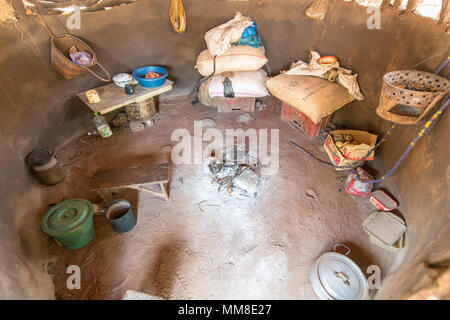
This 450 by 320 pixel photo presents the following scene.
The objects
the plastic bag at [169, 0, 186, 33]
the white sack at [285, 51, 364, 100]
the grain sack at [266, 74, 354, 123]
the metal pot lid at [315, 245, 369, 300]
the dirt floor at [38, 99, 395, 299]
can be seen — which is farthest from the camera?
the plastic bag at [169, 0, 186, 33]

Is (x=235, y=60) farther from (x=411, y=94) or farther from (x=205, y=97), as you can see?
(x=411, y=94)

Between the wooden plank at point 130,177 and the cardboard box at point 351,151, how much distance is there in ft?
8.73

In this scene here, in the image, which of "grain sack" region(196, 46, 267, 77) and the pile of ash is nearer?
the pile of ash

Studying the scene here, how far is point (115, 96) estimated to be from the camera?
13.3 ft

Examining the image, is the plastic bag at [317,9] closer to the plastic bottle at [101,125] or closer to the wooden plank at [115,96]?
the wooden plank at [115,96]

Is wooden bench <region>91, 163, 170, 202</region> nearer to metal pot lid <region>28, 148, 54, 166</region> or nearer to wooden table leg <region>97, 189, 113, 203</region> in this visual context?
wooden table leg <region>97, 189, 113, 203</region>

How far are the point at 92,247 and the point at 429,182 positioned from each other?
13.3 ft

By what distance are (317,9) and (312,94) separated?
1.65 m

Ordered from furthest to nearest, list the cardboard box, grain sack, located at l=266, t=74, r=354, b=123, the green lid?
grain sack, located at l=266, t=74, r=354, b=123 < the cardboard box < the green lid

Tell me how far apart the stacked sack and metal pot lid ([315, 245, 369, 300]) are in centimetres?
317

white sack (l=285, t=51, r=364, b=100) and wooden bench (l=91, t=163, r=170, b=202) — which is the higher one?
white sack (l=285, t=51, r=364, b=100)

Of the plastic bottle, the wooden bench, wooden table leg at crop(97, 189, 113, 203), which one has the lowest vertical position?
wooden table leg at crop(97, 189, 113, 203)

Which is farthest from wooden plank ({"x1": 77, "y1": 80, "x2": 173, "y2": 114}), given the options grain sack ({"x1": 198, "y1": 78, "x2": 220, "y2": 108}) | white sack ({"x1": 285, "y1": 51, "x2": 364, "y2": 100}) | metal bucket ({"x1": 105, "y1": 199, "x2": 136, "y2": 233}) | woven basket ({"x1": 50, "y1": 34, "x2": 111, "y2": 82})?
white sack ({"x1": 285, "y1": 51, "x2": 364, "y2": 100})

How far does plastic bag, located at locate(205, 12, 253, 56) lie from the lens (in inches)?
165
